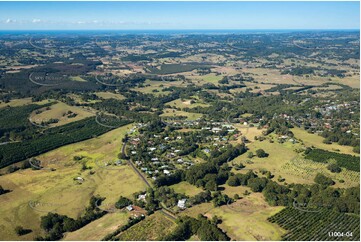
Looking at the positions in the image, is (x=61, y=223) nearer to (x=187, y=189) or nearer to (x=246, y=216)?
(x=187, y=189)

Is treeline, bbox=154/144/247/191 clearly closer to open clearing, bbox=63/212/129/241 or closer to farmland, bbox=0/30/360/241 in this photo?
farmland, bbox=0/30/360/241

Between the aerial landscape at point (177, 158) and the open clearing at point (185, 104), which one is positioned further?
the open clearing at point (185, 104)

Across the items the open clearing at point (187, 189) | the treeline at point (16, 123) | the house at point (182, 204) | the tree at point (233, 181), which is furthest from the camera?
the treeline at point (16, 123)

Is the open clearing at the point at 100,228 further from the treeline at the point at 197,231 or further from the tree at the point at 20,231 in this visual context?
the treeline at the point at 197,231

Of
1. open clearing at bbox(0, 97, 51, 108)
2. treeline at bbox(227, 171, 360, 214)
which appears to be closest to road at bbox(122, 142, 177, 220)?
treeline at bbox(227, 171, 360, 214)

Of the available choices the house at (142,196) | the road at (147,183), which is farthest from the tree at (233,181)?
the house at (142,196)
